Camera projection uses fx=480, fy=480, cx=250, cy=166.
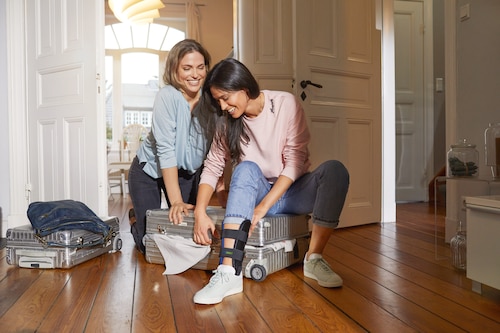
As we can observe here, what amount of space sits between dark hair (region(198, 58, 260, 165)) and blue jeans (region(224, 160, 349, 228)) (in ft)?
0.49

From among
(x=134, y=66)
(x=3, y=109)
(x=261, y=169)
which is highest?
(x=134, y=66)

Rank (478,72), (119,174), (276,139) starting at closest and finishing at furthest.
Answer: (276,139) < (478,72) < (119,174)

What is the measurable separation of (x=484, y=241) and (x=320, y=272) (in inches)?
24.1

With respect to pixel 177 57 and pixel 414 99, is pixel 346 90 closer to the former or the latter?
pixel 177 57

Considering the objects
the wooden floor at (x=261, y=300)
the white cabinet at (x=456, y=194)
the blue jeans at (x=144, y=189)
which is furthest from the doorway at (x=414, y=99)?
the blue jeans at (x=144, y=189)

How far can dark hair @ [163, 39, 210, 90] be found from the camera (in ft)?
7.32

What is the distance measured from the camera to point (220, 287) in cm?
169

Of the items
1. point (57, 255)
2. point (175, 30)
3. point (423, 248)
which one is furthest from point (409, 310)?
point (175, 30)

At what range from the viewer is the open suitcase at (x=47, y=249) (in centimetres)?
225

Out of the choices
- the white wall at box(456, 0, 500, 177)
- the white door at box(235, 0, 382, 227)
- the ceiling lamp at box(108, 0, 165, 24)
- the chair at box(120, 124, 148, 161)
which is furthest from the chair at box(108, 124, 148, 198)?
the white wall at box(456, 0, 500, 177)

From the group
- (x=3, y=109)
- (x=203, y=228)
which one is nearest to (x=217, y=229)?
(x=203, y=228)

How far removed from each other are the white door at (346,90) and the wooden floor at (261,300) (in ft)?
3.39

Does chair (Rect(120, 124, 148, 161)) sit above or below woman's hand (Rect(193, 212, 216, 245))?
above

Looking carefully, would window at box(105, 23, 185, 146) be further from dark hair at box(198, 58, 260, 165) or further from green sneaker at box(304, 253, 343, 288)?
green sneaker at box(304, 253, 343, 288)
